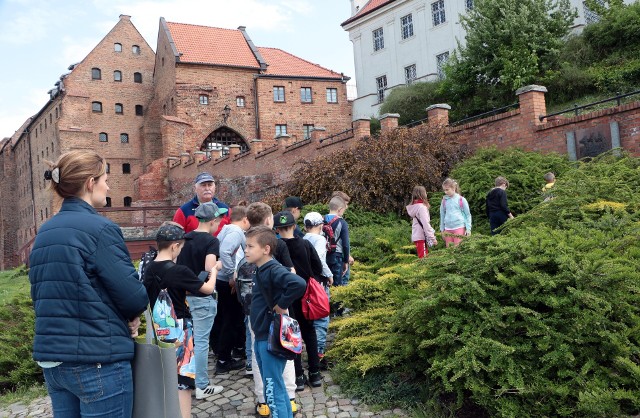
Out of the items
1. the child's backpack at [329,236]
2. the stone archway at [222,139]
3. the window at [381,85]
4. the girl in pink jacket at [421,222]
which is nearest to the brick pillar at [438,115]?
the girl in pink jacket at [421,222]

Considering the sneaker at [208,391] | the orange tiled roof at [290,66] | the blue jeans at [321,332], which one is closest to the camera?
the sneaker at [208,391]

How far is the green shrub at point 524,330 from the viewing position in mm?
4086

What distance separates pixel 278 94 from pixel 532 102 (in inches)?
1167

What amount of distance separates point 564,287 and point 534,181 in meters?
8.78

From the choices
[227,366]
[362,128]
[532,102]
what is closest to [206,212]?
[227,366]

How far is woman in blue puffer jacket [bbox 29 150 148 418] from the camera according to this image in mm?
2623

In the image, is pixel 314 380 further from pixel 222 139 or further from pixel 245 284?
pixel 222 139

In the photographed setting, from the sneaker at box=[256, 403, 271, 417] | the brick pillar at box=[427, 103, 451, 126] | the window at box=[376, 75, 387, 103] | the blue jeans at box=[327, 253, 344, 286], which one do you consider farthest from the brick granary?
the sneaker at box=[256, 403, 271, 417]

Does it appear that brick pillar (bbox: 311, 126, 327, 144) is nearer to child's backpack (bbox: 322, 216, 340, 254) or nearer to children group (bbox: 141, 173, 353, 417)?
children group (bbox: 141, 173, 353, 417)

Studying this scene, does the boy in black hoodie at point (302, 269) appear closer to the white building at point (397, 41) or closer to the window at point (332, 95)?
the white building at point (397, 41)

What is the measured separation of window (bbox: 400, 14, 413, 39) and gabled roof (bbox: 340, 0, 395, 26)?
5.09 ft

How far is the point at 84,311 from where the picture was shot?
2.64 meters

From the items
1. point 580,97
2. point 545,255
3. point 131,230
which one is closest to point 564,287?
point 545,255

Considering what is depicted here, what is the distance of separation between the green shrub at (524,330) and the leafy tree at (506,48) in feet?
55.4
